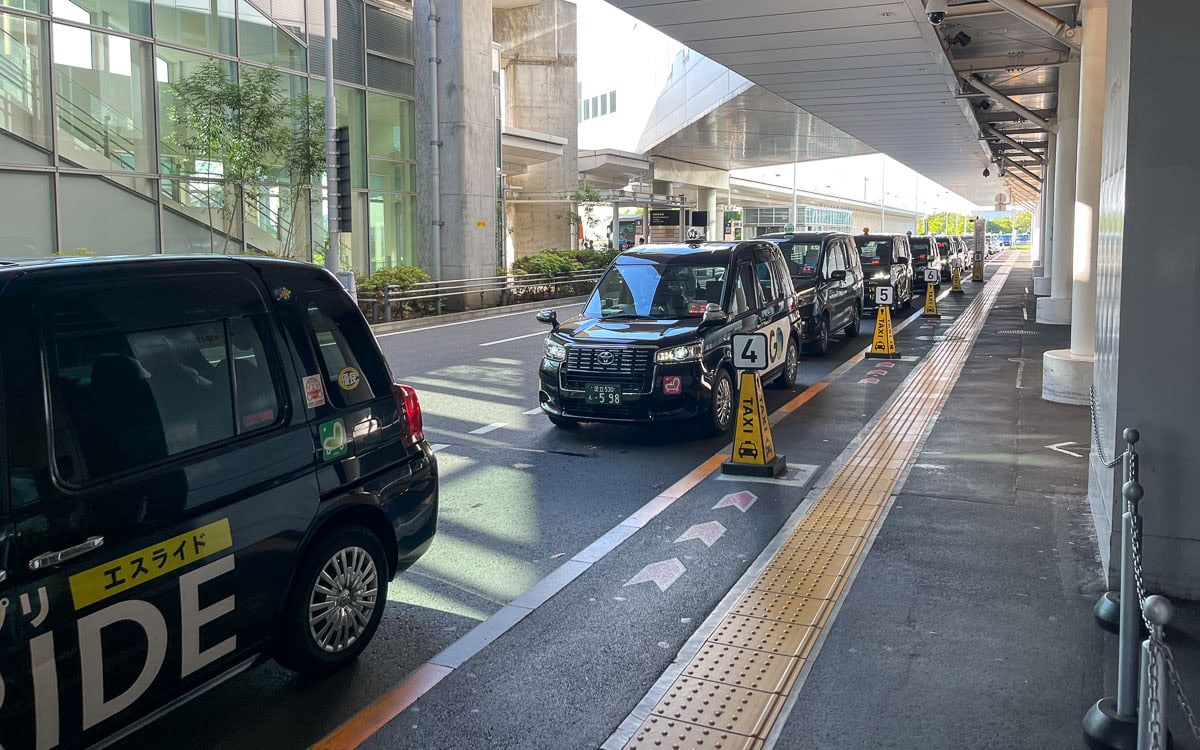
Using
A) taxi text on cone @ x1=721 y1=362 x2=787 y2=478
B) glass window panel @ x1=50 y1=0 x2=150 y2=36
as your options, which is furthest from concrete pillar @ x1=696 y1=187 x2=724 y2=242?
taxi text on cone @ x1=721 y1=362 x2=787 y2=478

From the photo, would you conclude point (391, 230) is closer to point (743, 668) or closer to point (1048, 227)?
point (1048, 227)

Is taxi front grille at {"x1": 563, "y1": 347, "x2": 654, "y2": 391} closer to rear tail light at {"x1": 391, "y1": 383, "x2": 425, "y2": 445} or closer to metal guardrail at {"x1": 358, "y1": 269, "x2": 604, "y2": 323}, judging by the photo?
rear tail light at {"x1": 391, "y1": 383, "x2": 425, "y2": 445}

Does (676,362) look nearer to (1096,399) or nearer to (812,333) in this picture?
(1096,399)

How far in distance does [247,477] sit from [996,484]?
622 cm

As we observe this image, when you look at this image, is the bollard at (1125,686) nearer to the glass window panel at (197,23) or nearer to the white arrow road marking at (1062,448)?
the white arrow road marking at (1062,448)

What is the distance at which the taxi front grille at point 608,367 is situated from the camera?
9820mm

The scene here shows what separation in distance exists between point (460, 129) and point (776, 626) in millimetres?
25555

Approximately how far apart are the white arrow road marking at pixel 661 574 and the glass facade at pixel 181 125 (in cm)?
1770

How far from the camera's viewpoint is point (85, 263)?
12.4ft

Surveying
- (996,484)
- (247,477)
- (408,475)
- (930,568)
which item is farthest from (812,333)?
(247,477)

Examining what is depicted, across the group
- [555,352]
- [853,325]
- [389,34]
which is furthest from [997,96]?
[389,34]

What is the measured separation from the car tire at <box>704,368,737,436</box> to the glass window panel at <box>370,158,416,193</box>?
70.9 feet

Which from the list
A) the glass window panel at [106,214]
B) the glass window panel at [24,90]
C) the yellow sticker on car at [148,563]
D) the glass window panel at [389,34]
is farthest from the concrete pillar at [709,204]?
the yellow sticker on car at [148,563]

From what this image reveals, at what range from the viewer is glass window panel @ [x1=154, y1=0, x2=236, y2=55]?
2347cm
